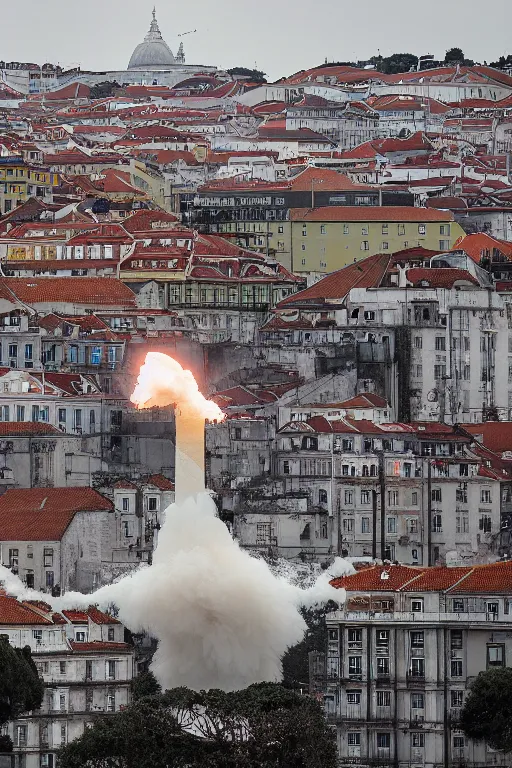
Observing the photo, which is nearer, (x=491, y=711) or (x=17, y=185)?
(x=491, y=711)

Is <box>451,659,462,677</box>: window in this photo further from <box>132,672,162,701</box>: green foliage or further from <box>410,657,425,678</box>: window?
<box>132,672,162,701</box>: green foliage

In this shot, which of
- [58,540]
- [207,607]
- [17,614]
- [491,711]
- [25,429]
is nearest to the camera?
[207,607]

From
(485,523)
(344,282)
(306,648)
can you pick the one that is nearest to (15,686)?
(306,648)

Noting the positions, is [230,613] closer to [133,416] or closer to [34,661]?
[34,661]

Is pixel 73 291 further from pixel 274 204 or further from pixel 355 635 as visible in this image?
pixel 355 635

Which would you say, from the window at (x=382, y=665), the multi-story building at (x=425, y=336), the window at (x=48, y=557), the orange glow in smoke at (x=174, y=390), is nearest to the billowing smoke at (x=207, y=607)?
the orange glow in smoke at (x=174, y=390)

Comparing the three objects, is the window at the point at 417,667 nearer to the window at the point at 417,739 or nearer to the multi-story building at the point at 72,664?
the window at the point at 417,739
